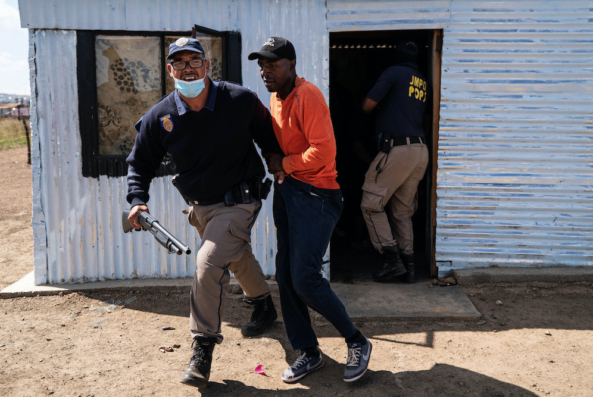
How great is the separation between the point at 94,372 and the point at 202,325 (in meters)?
0.96

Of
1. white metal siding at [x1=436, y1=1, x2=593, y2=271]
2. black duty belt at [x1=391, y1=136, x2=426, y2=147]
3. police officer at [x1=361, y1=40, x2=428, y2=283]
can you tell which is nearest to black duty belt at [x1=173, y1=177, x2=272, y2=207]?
police officer at [x1=361, y1=40, x2=428, y2=283]

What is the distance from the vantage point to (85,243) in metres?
5.30

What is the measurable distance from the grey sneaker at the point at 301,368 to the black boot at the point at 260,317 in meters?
0.71

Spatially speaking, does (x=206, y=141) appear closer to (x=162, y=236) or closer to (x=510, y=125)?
(x=162, y=236)

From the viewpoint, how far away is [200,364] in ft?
10.9

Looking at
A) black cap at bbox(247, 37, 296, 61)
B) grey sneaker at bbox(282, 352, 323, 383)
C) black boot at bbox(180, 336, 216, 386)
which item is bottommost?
grey sneaker at bbox(282, 352, 323, 383)

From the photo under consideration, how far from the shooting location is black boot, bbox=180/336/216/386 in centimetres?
325

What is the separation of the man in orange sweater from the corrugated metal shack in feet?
6.06

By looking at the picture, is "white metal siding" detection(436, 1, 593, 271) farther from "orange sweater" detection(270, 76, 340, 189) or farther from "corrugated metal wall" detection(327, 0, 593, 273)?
"orange sweater" detection(270, 76, 340, 189)

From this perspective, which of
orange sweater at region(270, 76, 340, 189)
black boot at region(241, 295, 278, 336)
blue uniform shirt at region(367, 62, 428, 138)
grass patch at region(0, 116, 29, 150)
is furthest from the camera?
grass patch at region(0, 116, 29, 150)

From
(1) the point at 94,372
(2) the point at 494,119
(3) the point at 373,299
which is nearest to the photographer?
(1) the point at 94,372

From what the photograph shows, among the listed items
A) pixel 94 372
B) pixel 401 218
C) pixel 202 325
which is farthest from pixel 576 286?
pixel 94 372

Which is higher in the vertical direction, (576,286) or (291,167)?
(291,167)

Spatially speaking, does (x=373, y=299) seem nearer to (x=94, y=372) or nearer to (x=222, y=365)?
(x=222, y=365)
